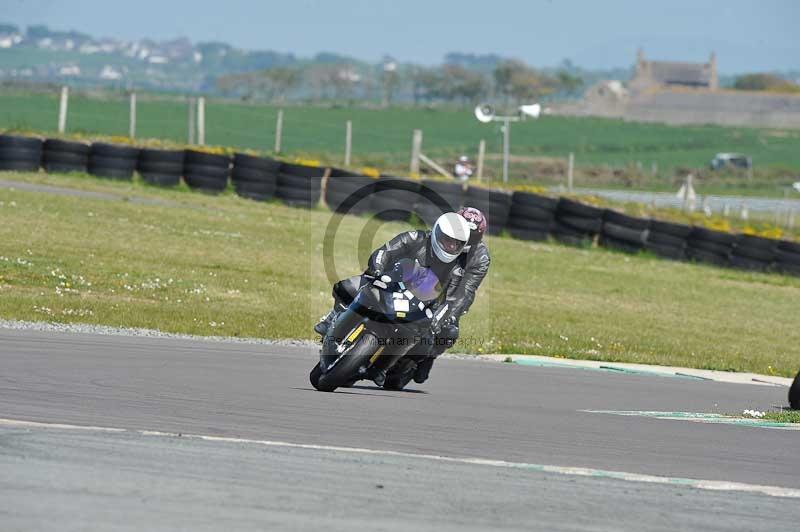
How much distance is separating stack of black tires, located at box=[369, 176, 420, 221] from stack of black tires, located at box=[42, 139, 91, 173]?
6862 millimetres

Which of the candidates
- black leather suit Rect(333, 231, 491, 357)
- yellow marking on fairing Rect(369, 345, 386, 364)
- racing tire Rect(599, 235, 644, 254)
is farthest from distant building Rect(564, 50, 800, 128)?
yellow marking on fairing Rect(369, 345, 386, 364)

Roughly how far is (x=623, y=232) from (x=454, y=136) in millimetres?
63456

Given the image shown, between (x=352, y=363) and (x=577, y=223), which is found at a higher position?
(x=352, y=363)

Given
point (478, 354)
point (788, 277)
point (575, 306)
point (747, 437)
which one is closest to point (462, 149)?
point (788, 277)

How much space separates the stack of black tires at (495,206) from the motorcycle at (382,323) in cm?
1932

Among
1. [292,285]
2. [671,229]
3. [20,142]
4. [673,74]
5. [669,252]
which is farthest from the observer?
[673,74]

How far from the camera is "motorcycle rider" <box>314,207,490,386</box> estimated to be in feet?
34.4

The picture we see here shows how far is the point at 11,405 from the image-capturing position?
8.48 metres

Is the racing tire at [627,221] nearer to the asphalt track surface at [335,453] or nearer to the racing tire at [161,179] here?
the racing tire at [161,179]

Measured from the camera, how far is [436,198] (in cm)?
Answer: 2870

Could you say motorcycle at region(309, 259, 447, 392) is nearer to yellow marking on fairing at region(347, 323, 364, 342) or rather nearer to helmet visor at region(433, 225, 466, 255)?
yellow marking on fairing at region(347, 323, 364, 342)

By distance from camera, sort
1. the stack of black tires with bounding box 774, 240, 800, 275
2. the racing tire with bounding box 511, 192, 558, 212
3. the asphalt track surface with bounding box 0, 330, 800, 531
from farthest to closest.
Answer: the racing tire with bounding box 511, 192, 558, 212 < the stack of black tires with bounding box 774, 240, 800, 275 < the asphalt track surface with bounding box 0, 330, 800, 531

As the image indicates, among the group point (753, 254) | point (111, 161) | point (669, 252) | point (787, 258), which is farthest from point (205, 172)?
point (787, 258)

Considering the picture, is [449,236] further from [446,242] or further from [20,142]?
[20,142]
